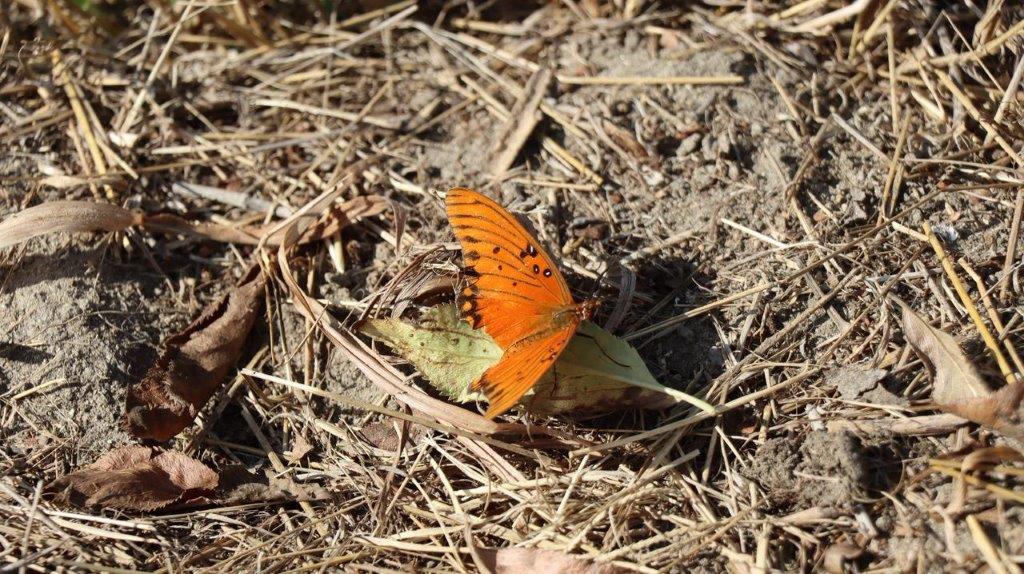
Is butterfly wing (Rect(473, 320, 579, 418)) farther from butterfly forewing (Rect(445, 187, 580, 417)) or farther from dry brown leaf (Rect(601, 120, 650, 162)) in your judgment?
dry brown leaf (Rect(601, 120, 650, 162))

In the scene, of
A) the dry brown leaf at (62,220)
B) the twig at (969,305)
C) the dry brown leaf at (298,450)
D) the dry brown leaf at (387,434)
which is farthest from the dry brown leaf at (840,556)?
the dry brown leaf at (62,220)

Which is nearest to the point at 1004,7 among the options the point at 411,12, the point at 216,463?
the point at 411,12

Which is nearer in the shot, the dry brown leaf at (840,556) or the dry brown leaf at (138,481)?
the dry brown leaf at (840,556)

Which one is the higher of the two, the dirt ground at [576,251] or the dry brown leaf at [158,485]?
the dirt ground at [576,251]

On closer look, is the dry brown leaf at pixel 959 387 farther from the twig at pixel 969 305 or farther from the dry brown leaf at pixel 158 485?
the dry brown leaf at pixel 158 485

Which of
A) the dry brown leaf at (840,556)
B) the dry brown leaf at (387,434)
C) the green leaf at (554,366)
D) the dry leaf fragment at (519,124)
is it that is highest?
the dry leaf fragment at (519,124)

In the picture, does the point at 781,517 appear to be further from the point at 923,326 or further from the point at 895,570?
the point at 923,326

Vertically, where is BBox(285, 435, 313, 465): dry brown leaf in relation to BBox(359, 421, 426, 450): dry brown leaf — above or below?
below

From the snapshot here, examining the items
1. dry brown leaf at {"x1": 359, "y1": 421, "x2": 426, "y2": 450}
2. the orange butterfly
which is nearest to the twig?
the orange butterfly
